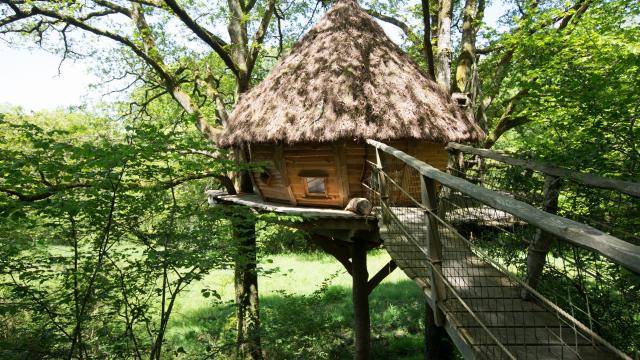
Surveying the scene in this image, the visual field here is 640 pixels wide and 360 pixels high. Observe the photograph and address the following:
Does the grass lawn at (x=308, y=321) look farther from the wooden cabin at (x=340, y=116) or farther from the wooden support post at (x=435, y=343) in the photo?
the wooden cabin at (x=340, y=116)

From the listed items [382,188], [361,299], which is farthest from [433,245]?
[361,299]

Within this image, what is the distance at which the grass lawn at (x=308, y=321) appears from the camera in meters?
8.06

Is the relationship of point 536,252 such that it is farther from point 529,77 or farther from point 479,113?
point 479,113

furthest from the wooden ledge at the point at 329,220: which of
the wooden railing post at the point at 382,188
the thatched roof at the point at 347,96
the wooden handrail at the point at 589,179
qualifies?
the wooden handrail at the point at 589,179

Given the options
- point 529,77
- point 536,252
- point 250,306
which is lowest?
point 250,306

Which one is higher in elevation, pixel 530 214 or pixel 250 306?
pixel 530 214

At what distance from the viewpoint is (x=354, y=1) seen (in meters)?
7.01

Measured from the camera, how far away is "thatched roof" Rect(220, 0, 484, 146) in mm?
5090

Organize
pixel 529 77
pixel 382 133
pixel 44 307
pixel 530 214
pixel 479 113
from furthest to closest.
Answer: pixel 479 113, pixel 529 77, pixel 382 133, pixel 44 307, pixel 530 214

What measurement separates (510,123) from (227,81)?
8.64 metres

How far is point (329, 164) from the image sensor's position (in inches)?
213

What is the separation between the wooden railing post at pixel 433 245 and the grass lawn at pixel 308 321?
13.4 feet

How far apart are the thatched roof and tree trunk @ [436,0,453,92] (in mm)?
317

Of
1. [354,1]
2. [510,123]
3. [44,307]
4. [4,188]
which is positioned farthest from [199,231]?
[510,123]
